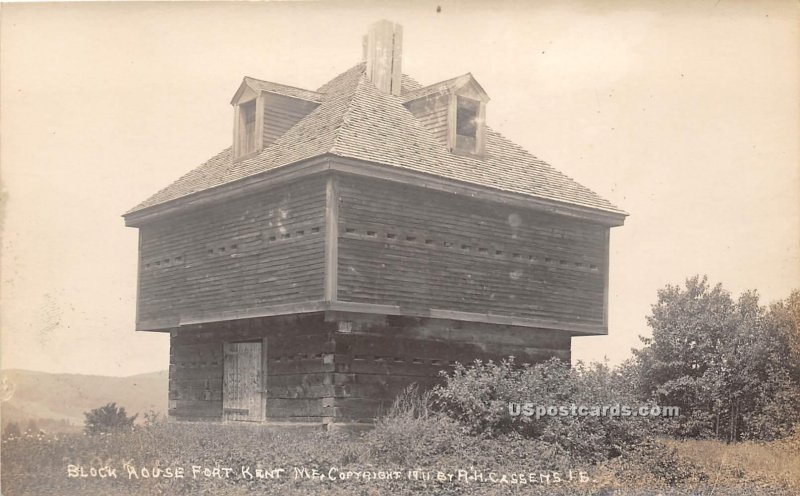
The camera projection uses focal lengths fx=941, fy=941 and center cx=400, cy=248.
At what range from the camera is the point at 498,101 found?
20.4 metres

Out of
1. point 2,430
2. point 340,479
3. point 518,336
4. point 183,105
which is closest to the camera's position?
point 340,479

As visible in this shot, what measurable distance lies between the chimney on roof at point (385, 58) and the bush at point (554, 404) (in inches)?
305

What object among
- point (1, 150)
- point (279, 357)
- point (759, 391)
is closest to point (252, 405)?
point (279, 357)

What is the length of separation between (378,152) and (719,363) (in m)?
11.2

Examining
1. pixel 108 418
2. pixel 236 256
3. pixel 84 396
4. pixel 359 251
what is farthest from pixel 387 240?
pixel 84 396

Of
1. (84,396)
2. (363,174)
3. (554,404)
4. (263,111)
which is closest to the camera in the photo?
(554,404)

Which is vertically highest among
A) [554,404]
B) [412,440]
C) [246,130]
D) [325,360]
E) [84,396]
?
[246,130]

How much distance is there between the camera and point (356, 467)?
16.2 metres

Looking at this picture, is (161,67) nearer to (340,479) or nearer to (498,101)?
(498,101)

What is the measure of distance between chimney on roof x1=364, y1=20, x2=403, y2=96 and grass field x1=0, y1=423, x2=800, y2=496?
8963 mm

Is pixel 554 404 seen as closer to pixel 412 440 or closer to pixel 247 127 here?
pixel 412 440

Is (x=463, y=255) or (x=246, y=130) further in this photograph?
(x=246, y=130)

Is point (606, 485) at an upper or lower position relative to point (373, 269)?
lower

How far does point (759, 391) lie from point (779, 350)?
1.16 meters
